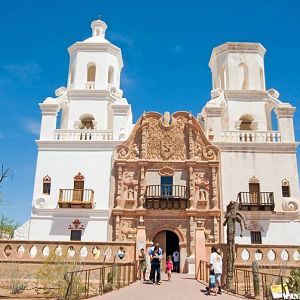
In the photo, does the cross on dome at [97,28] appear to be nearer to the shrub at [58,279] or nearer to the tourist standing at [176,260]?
the tourist standing at [176,260]

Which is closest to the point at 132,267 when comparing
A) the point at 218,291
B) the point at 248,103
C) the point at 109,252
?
the point at 109,252

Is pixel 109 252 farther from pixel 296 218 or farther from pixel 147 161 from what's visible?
pixel 296 218

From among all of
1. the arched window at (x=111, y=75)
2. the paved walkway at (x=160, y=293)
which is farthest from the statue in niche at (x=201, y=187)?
the arched window at (x=111, y=75)

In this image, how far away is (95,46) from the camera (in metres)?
28.5

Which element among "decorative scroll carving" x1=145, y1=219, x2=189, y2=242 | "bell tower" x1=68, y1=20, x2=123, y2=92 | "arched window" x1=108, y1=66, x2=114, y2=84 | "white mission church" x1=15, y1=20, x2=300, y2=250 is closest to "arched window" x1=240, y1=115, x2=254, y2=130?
"white mission church" x1=15, y1=20, x2=300, y2=250

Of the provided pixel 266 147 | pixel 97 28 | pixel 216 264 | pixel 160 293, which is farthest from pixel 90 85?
pixel 160 293

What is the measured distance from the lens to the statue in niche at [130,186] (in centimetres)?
2416

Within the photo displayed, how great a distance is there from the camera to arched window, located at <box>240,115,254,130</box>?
27109 millimetres

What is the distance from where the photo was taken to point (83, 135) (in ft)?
83.9

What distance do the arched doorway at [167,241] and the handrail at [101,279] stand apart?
7.07m

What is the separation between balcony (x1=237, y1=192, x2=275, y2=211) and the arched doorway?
15.2 ft

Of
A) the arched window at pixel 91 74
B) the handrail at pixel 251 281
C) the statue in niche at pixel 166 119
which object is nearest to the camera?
the handrail at pixel 251 281

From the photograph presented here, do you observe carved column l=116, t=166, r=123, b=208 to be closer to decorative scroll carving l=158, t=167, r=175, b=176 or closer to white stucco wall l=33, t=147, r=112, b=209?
white stucco wall l=33, t=147, r=112, b=209

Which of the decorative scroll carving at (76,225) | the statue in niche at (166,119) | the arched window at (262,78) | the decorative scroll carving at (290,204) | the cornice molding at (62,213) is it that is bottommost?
the decorative scroll carving at (76,225)
